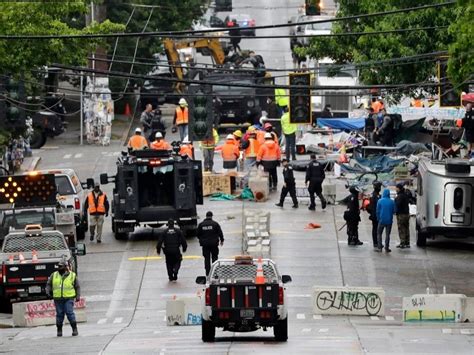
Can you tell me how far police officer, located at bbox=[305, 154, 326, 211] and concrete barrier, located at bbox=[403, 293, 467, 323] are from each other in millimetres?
12759

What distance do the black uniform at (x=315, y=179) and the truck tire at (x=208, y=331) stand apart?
16.8 m

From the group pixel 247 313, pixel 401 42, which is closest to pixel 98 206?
pixel 401 42

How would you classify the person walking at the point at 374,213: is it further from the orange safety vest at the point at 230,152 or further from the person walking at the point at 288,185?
the orange safety vest at the point at 230,152

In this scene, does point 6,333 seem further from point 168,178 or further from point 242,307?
point 168,178

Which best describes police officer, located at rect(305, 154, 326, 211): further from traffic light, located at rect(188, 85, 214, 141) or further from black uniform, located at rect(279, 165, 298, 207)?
traffic light, located at rect(188, 85, 214, 141)

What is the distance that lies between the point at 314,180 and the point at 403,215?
5.16 m

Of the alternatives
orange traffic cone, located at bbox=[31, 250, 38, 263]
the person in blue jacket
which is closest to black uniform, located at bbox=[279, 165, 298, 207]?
the person in blue jacket

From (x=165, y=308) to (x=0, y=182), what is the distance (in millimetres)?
7015

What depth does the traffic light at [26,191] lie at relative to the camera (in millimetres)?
40281

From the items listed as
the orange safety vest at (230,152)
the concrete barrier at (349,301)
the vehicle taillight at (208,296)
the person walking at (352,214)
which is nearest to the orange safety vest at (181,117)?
the orange safety vest at (230,152)

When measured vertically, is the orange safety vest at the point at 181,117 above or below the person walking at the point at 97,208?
above

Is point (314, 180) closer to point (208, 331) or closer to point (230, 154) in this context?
point (230, 154)

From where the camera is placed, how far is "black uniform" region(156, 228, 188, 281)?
123 feet

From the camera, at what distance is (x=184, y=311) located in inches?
1304
